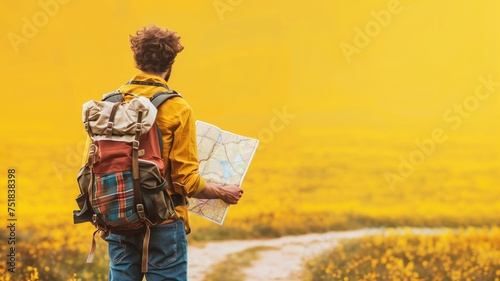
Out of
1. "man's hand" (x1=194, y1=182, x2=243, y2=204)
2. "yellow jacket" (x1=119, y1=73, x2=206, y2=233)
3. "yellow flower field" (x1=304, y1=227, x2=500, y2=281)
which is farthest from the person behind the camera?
"yellow flower field" (x1=304, y1=227, x2=500, y2=281)

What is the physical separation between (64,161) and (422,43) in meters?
2.95

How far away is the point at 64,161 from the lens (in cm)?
608

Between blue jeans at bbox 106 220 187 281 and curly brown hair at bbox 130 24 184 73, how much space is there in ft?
2.11

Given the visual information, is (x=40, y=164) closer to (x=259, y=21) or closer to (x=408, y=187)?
(x=259, y=21)

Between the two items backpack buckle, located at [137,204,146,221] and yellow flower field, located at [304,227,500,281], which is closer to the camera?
backpack buckle, located at [137,204,146,221]

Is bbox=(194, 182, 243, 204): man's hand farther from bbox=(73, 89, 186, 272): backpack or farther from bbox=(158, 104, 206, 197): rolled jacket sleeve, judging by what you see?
bbox=(73, 89, 186, 272): backpack

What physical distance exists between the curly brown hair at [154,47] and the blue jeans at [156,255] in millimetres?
643

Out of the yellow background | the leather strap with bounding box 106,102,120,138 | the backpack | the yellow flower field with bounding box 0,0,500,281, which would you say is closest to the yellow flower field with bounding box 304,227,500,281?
the yellow flower field with bounding box 0,0,500,281

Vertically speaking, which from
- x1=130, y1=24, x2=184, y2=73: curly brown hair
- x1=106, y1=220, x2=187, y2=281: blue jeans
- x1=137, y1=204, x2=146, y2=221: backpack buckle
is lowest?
x1=106, y1=220, x2=187, y2=281: blue jeans

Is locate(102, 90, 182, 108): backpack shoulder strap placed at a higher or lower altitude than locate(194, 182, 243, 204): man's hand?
higher

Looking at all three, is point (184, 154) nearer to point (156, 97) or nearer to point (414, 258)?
point (156, 97)

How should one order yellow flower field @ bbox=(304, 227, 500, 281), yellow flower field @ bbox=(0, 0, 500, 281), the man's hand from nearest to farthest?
the man's hand, yellow flower field @ bbox=(304, 227, 500, 281), yellow flower field @ bbox=(0, 0, 500, 281)

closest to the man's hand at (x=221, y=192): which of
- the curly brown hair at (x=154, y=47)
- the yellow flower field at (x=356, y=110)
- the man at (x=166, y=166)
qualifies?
the man at (x=166, y=166)

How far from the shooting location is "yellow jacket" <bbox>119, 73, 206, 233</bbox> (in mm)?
3270
